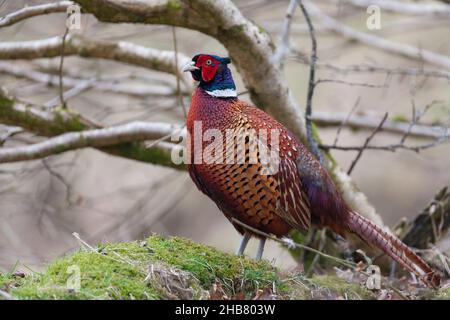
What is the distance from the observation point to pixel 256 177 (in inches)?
175

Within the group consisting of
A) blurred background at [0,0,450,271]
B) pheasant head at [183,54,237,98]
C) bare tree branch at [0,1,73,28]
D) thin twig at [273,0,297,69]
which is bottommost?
blurred background at [0,0,450,271]

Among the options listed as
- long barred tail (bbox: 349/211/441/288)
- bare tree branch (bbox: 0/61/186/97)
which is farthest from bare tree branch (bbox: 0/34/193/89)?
long barred tail (bbox: 349/211/441/288)

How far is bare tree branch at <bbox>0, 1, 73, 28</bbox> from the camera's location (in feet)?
16.3

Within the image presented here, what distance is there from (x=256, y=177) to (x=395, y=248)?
1.20 meters

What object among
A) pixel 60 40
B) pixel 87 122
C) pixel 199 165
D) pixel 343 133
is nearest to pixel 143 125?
pixel 87 122

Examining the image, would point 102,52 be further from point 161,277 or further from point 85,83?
point 161,277

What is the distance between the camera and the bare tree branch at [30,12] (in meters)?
4.97

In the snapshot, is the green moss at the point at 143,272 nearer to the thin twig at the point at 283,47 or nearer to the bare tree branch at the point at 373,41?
the thin twig at the point at 283,47

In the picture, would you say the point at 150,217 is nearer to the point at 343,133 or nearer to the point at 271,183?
the point at 271,183

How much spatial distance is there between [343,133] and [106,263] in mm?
10033

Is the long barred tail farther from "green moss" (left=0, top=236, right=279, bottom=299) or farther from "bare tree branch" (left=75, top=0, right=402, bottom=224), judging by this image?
"bare tree branch" (left=75, top=0, right=402, bottom=224)

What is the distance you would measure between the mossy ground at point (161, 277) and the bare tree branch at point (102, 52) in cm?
247

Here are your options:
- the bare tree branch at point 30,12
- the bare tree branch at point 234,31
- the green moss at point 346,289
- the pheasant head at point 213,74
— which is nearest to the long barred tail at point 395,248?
the green moss at point 346,289
